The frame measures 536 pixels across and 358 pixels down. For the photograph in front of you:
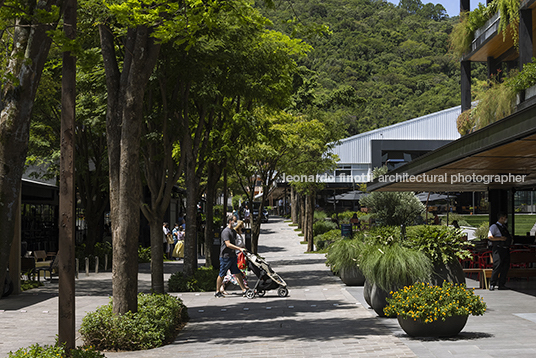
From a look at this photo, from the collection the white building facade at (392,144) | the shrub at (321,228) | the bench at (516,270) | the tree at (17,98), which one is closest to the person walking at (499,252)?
the bench at (516,270)

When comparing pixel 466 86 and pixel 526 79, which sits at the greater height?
pixel 466 86

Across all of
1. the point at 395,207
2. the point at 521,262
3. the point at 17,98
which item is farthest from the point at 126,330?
the point at 395,207

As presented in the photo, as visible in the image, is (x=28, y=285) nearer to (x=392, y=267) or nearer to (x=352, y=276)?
(x=352, y=276)

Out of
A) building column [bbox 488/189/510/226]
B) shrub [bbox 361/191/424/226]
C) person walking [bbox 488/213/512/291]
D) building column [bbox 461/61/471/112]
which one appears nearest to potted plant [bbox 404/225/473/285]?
person walking [bbox 488/213/512/291]

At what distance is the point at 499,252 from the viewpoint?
45.8 ft

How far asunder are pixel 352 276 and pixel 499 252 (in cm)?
428

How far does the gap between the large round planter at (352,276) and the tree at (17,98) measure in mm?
11565

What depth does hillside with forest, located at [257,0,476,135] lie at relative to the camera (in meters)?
79.4

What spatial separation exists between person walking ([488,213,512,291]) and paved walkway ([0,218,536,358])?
45 cm

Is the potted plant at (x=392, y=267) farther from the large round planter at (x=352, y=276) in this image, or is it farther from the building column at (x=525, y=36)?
the building column at (x=525, y=36)

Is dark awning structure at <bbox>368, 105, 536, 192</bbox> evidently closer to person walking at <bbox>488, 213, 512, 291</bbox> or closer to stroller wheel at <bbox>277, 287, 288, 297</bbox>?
person walking at <bbox>488, 213, 512, 291</bbox>

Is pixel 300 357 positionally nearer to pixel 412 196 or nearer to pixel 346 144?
pixel 412 196

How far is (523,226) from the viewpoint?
2106 cm

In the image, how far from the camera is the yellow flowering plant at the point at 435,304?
331 inches
